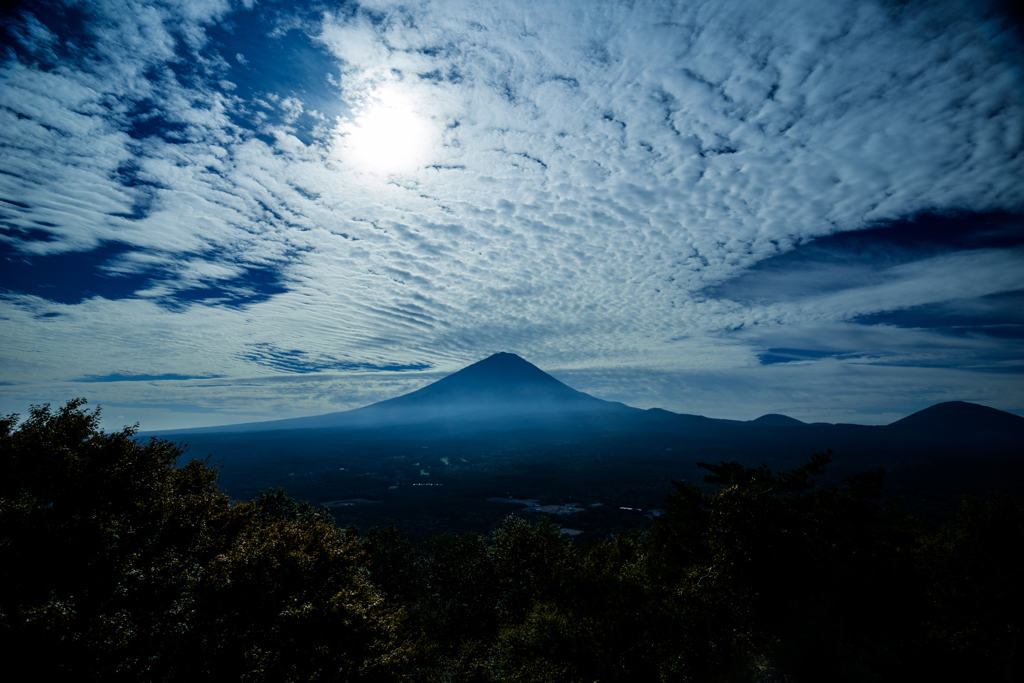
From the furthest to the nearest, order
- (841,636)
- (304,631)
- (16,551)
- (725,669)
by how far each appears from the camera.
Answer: (841,636) < (725,669) < (304,631) < (16,551)

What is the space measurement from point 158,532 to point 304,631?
731cm

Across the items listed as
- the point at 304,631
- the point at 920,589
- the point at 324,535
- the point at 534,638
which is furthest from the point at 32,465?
the point at 920,589

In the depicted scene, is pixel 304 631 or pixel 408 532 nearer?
pixel 304 631

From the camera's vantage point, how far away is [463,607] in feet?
88.8

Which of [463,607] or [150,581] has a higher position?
[150,581]

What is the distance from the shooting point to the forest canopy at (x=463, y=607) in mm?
11859

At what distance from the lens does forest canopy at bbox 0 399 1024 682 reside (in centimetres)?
1186

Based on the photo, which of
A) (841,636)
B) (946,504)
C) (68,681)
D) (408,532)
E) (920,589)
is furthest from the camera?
(408,532)

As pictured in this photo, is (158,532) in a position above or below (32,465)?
below

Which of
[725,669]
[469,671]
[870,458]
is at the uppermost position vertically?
[725,669]

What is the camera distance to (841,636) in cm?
1805

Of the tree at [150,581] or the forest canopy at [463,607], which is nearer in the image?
the tree at [150,581]

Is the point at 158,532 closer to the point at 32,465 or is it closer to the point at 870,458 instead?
the point at 32,465

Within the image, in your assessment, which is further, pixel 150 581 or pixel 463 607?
pixel 463 607
